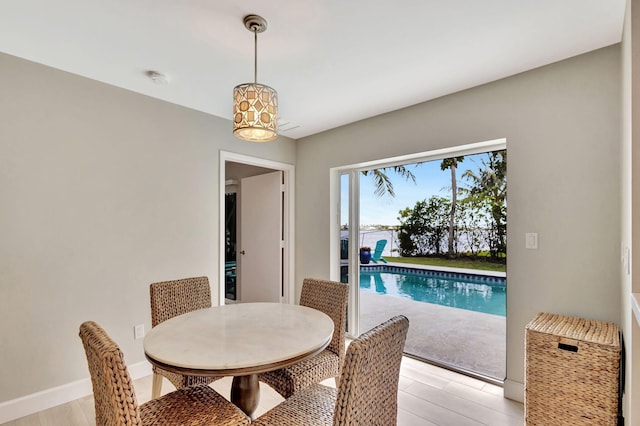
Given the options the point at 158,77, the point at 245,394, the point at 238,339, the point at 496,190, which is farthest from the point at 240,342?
the point at 496,190

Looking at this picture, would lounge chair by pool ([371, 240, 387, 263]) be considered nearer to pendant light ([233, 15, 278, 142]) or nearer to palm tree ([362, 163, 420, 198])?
palm tree ([362, 163, 420, 198])

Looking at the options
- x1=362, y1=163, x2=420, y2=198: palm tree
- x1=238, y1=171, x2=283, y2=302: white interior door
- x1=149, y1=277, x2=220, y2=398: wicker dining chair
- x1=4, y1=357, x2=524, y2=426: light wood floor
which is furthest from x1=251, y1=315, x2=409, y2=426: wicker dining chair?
x1=238, y1=171, x2=283, y2=302: white interior door

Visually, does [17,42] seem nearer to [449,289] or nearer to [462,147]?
[462,147]

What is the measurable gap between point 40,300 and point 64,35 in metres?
1.77

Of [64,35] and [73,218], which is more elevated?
[64,35]

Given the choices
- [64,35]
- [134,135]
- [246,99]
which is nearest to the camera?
[246,99]

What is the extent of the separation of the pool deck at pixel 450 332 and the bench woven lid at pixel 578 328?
2.82 ft

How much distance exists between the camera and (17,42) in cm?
200

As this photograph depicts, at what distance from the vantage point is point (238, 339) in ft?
4.87

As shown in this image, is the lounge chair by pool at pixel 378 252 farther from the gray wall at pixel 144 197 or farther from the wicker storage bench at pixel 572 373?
the wicker storage bench at pixel 572 373

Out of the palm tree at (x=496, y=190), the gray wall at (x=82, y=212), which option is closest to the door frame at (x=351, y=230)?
the palm tree at (x=496, y=190)

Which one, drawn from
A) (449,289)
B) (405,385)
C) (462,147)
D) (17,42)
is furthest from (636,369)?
(17,42)

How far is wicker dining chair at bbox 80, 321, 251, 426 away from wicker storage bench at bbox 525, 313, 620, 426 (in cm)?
164

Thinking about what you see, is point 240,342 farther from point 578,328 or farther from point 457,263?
point 457,263
